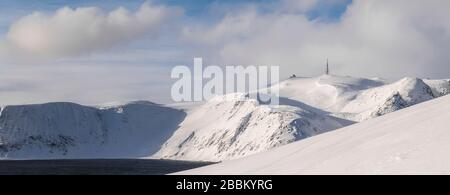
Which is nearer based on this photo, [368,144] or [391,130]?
[368,144]

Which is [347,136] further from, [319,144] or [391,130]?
[391,130]

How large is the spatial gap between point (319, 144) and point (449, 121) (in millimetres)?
6923

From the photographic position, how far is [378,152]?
21141mm

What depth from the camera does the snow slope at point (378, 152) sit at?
61.1ft

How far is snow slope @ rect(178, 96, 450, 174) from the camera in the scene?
18.6 m

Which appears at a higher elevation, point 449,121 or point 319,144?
point 449,121
